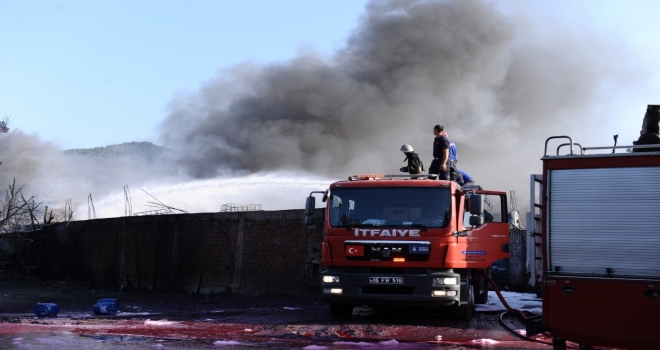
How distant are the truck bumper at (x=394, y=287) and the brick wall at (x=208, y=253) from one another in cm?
412

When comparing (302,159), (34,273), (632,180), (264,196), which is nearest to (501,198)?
(632,180)

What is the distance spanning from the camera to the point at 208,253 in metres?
17.5

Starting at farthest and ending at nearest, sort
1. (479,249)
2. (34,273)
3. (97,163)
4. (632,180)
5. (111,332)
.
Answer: (97,163), (34,273), (479,249), (111,332), (632,180)

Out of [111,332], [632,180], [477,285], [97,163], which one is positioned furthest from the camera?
[97,163]

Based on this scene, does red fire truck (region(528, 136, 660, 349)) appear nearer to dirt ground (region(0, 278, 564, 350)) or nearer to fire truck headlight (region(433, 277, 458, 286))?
dirt ground (region(0, 278, 564, 350))

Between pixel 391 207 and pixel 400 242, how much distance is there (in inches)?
21.9

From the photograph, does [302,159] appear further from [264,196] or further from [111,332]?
[111,332]

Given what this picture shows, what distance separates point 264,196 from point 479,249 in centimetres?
1854

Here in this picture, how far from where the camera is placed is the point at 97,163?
192 feet

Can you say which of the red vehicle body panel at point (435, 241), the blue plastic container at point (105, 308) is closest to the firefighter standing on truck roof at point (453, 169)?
the red vehicle body panel at point (435, 241)

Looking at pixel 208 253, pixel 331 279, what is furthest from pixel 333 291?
pixel 208 253

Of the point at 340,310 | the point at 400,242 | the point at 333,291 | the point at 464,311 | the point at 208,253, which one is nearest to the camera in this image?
the point at 400,242

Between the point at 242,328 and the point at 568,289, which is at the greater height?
the point at 568,289

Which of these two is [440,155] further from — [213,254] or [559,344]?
[213,254]
